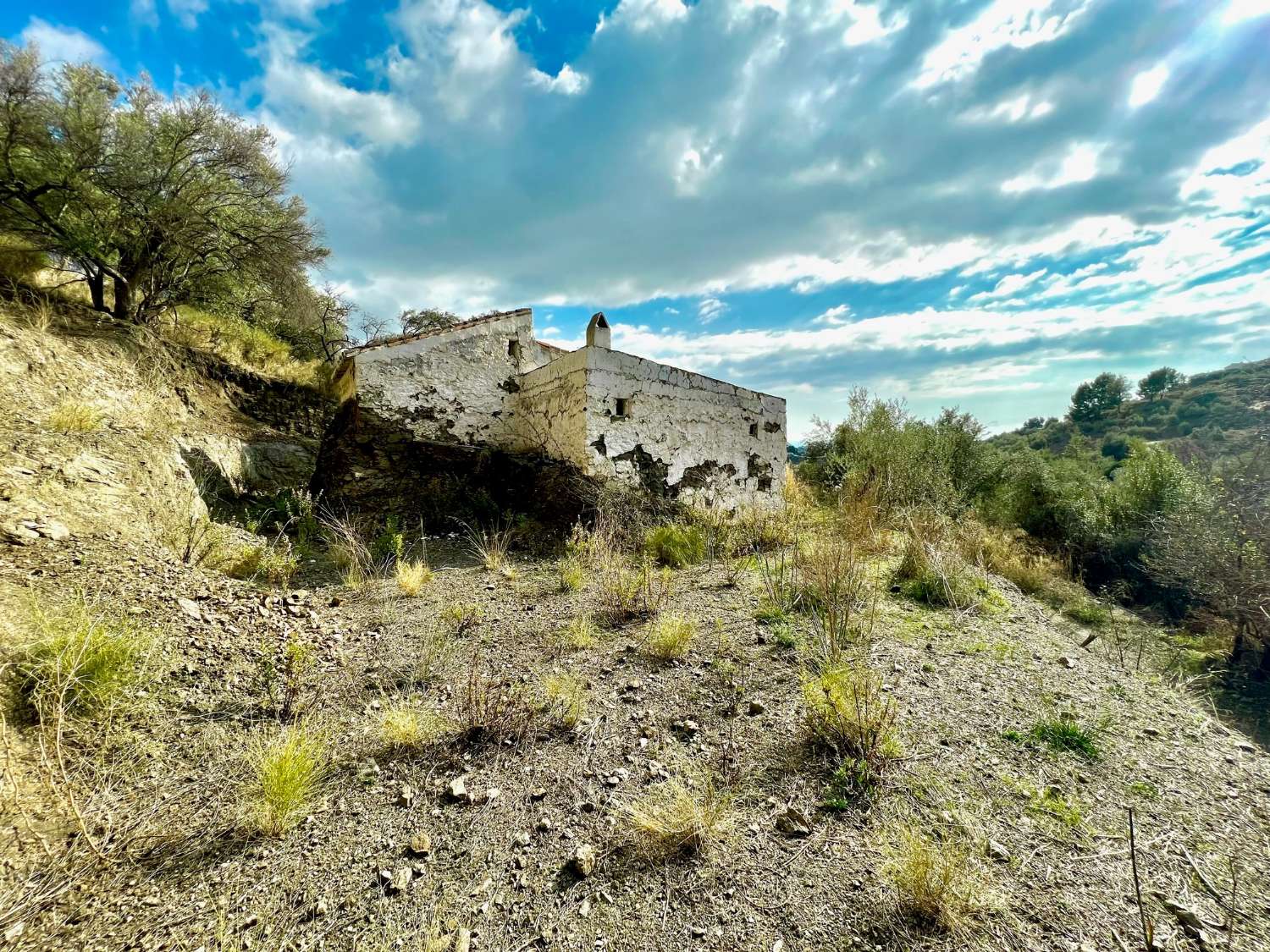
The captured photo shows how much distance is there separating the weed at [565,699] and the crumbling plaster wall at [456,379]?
618cm

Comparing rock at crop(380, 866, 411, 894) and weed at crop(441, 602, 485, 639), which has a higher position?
weed at crop(441, 602, 485, 639)

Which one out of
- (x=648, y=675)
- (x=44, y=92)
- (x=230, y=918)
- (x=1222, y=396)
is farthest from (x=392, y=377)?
(x=1222, y=396)

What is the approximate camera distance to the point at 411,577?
5.10 meters

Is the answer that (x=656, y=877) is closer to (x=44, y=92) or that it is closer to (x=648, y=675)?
(x=648, y=675)

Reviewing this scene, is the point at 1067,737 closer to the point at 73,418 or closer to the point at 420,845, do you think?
the point at 420,845

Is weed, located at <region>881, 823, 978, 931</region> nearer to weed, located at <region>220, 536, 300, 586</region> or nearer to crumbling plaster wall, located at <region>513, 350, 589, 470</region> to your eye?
weed, located at <region>220, 536, 300, 586</region>

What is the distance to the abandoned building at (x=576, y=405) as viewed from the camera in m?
7.55

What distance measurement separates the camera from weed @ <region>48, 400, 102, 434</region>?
4.70 meters

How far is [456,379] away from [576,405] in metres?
2.67

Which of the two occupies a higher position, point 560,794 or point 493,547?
point 493,547

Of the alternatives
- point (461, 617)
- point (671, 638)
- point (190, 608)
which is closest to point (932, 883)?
point (671, 638)

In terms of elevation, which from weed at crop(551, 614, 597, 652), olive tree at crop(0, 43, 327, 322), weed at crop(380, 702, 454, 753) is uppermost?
olive tree at crop(0, 43, 327, 322)

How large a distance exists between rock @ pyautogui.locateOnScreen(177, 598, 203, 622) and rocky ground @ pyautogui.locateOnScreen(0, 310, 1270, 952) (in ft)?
0.05

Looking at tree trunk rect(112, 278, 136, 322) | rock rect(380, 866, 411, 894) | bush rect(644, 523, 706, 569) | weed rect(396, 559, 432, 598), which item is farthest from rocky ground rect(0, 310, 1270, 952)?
tree trunk rect(112, 278, 136, 322)
